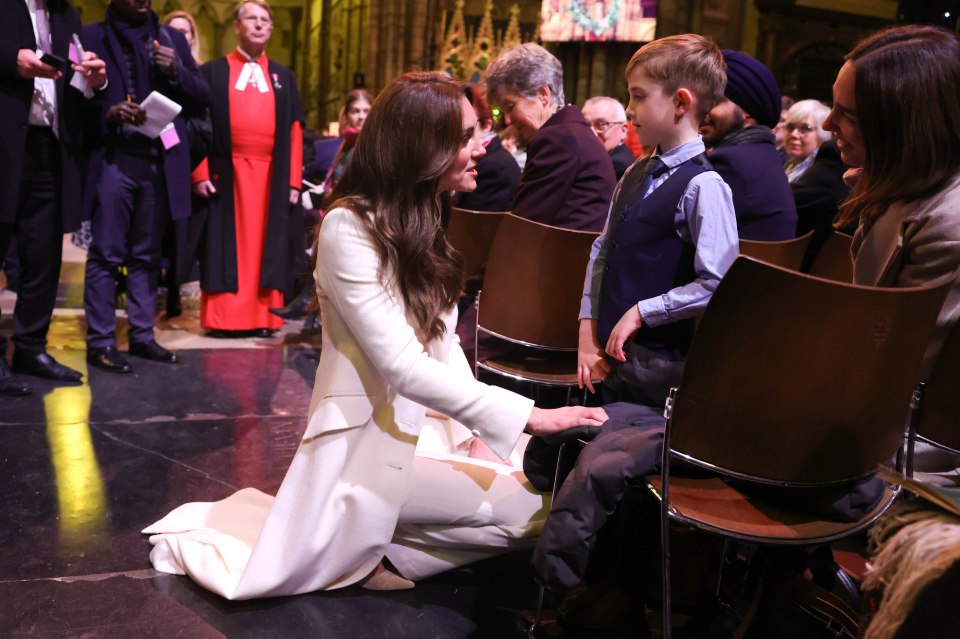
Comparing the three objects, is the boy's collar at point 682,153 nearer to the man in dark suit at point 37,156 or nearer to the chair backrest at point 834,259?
the chair backrest at point 834,259

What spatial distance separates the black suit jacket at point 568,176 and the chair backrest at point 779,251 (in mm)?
679

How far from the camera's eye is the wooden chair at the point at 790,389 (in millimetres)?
1521

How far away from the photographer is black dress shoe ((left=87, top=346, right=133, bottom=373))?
435 centimetres

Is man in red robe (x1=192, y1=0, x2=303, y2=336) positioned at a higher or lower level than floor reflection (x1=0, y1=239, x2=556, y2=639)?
higher

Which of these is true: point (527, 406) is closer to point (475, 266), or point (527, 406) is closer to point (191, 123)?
point (475, 266)

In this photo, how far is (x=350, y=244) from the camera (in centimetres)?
201

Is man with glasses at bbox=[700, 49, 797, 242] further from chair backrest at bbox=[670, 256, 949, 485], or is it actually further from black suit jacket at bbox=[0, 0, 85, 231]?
black suit jacket at bbox=[0, 0, 85, 231]

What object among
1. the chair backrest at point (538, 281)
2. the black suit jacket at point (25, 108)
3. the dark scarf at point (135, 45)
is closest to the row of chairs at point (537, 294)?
the chair backrest at point (538, 281)

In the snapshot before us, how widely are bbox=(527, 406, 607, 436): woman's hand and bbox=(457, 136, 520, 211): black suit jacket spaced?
2.35m

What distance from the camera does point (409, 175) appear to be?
2076 mm

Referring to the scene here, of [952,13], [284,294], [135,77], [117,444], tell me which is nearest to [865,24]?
[952,13]

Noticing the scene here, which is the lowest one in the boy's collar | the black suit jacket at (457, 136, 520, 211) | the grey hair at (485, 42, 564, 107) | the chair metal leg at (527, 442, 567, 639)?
the chair metal leg at (527, 442, 567, 639)

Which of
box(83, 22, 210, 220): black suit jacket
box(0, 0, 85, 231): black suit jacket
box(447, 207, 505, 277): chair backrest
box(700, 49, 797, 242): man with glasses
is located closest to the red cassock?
box(83, 22, 210, 220): black suit jacket

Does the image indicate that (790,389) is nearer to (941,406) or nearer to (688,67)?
(941,406)
